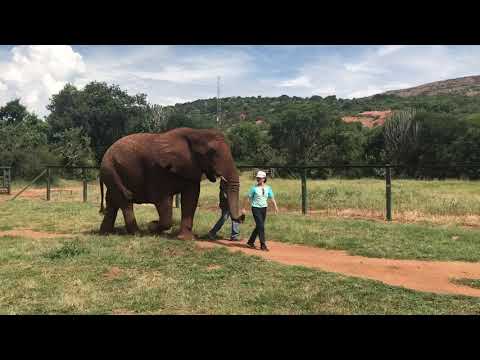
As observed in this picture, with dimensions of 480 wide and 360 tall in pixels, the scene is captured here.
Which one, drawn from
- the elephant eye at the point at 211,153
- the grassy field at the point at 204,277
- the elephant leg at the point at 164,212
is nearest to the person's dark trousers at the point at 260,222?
the grassy field at the point at 204,277

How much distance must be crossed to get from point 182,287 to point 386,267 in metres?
3.86

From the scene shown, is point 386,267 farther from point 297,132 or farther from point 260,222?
point 297,132

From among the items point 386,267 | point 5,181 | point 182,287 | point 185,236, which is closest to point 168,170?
point 185,236

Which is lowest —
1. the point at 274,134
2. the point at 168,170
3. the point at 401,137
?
the point at 168,170

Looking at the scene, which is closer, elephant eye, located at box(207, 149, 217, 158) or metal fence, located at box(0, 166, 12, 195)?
elephant eye, located at box(207, 149, 217, 158)

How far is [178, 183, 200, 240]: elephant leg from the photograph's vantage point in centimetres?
1031

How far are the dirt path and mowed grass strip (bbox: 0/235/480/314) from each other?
0.56m

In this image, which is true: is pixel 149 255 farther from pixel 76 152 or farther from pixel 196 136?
pixel 76 152

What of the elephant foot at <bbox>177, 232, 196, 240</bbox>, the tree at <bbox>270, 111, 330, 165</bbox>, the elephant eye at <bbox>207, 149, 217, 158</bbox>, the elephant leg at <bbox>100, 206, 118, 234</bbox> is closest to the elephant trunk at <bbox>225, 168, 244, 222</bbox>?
the elephant eye at <bbox>207, 149, 217, 158</bbox>

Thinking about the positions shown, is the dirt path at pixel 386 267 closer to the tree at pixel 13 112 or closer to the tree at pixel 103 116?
the tree at pixel 103 116

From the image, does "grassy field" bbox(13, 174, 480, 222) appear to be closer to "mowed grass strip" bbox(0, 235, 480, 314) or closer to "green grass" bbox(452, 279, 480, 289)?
"green grass" bbox(452, 279, 480, 289)

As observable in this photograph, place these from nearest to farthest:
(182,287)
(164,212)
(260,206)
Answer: (182,287), (260,206), (164,212)

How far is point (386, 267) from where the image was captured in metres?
8.00
